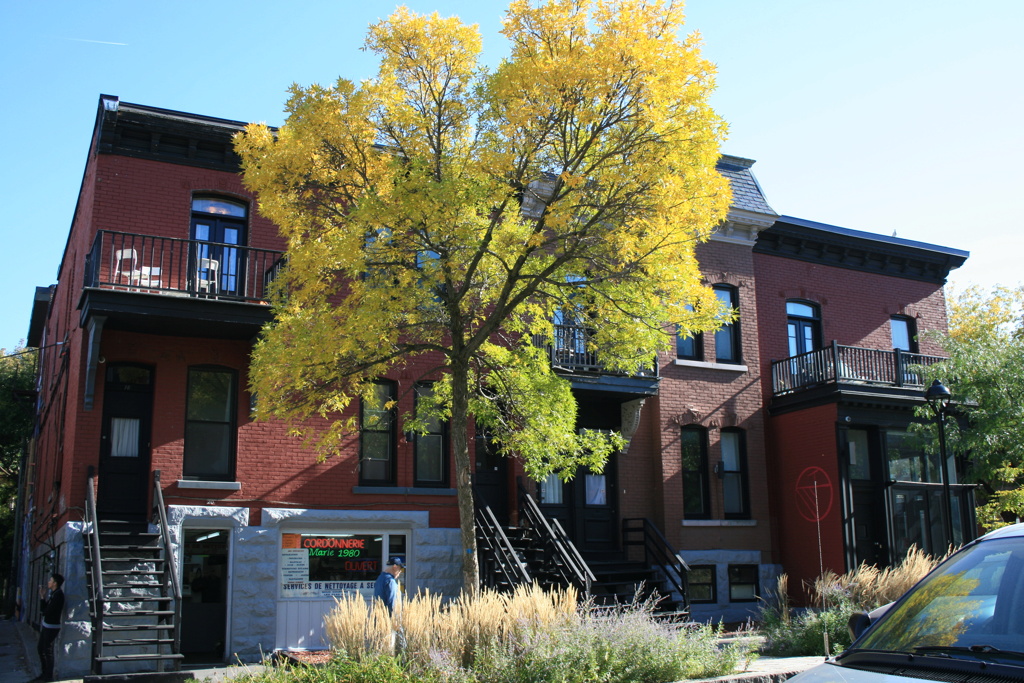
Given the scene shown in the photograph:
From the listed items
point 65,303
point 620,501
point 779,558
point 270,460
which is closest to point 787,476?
point 779,558

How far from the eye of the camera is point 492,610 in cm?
953

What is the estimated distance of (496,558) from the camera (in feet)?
50.4

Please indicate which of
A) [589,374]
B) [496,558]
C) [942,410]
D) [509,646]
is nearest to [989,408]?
[942,410]

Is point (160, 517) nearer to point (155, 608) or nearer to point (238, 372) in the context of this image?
point (155, 608)

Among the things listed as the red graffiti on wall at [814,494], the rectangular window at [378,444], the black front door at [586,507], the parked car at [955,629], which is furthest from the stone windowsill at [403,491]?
the parked car at [955,629]

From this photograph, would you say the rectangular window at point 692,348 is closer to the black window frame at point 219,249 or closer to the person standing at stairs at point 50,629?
the black window frame at point 219,249

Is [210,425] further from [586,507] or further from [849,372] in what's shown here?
[849,372]

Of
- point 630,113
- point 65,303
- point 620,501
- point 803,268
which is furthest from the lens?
point 803,268

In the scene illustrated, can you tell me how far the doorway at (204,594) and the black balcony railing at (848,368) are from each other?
1295 centimetres

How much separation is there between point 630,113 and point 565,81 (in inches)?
35.3

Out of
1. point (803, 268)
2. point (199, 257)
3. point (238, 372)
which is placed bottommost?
point (238, 372)

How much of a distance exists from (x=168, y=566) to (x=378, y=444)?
433 centimetres

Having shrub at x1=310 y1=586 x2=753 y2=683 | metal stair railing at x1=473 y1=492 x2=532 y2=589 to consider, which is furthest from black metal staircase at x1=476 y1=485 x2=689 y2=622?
shrub at x1=310 y1=586 x2=753 y2=683

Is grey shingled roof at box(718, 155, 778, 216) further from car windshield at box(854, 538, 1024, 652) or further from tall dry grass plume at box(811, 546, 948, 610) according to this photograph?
car windshield at box(854, 538, 1024, 652)
